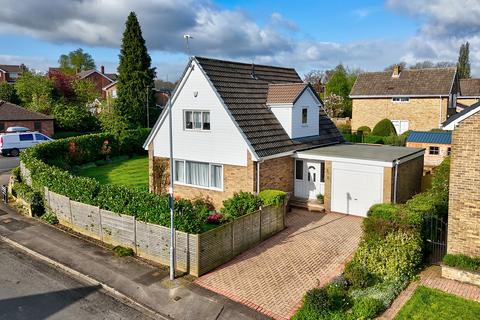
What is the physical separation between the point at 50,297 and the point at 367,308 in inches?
382

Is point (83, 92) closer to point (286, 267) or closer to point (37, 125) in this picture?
point (37, 125)

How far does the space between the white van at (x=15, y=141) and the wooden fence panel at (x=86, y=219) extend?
25.1 meters

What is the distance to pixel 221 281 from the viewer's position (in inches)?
529

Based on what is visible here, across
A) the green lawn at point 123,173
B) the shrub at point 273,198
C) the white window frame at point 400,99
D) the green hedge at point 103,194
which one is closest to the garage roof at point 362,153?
the shrub at point 273,198

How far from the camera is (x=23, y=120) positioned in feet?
151

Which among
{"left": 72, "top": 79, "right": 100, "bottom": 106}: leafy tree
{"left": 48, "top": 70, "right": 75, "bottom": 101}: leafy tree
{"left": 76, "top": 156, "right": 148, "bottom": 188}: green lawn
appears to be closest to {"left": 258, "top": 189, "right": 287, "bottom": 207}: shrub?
{"left": 76, "top": 156, "right": 148, "bottom": 188}: green lawn

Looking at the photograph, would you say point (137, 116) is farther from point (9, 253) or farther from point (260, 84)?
point (9, 253)

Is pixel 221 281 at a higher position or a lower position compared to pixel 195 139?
lower

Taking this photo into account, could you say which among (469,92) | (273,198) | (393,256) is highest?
(469,92)

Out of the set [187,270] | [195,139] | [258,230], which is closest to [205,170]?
[195,139]

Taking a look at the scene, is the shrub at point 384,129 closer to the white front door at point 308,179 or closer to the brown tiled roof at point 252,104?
the brown tiled roof at point 252,104

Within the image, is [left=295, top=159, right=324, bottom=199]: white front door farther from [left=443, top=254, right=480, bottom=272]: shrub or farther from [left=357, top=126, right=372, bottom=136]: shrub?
[left=357, top=126, right=372, bottom=136]: shrub

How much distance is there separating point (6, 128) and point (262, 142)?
37.7 meters

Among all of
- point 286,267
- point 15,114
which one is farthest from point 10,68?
point 286,267
